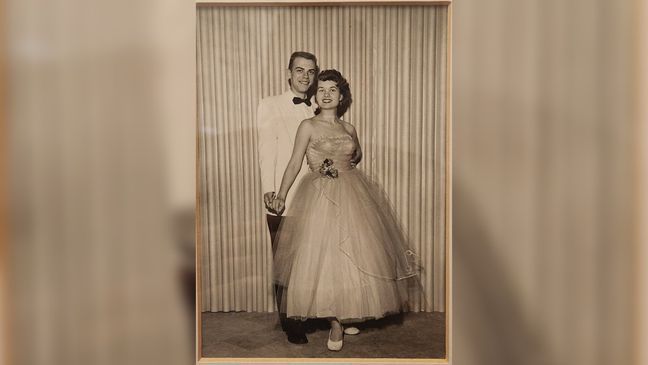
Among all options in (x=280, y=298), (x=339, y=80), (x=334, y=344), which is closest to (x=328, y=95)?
(x=339, y=80)

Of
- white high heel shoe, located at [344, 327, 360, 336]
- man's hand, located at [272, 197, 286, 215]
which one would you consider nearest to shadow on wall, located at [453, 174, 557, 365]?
white high heel shoe, located at [344, 327, 360, 336]

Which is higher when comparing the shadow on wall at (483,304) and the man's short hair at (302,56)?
the man's short hair at (302,56)

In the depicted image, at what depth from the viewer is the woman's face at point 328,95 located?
4.31 ft

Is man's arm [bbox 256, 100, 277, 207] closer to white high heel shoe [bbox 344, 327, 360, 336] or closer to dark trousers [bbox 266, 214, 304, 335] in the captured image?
dark trousers [bbox 266, 214, 304, 335]

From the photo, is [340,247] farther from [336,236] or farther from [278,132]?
[278,132]

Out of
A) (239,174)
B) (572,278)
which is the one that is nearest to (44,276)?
(239,174)

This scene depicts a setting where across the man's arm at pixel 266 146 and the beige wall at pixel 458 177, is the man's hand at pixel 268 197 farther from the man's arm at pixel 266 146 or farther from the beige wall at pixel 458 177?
the beige wall at pixel 458 177

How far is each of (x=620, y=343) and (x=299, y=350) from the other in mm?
905

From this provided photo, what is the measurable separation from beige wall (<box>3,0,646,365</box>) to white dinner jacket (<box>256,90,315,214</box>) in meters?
0.22

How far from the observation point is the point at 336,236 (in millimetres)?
1312

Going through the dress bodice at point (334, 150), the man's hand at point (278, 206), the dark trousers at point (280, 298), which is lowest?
the dark trousers at point (280, 298)

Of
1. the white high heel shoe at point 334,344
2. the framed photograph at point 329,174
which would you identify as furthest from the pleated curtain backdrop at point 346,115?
the white high heel shoe at point 334,344

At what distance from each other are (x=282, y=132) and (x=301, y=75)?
17 centimetres

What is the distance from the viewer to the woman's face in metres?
1.31
